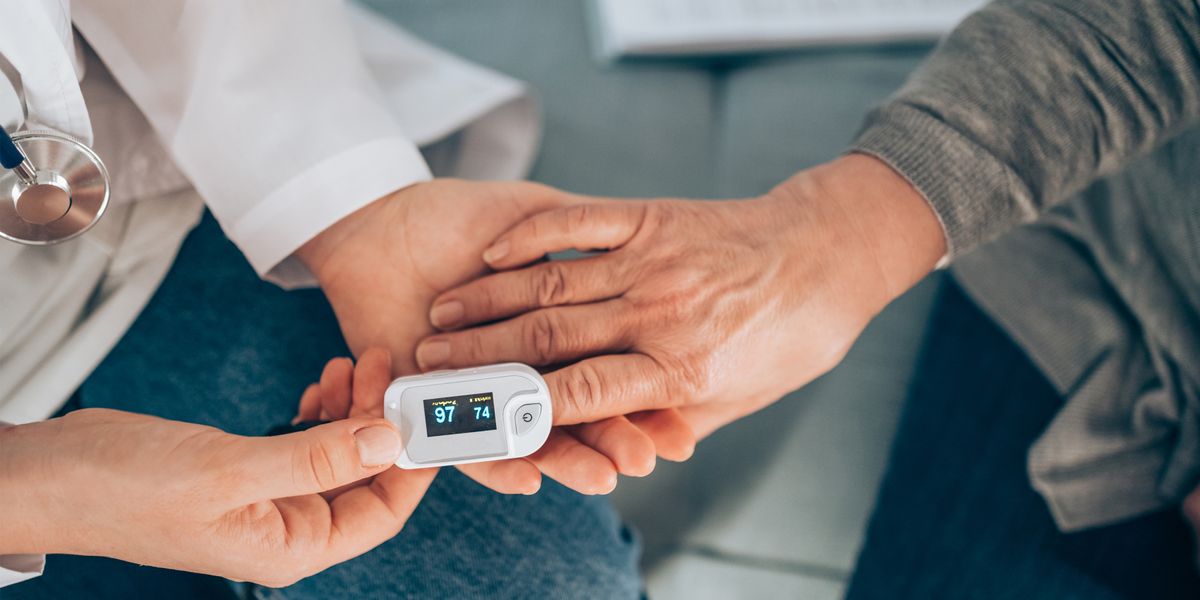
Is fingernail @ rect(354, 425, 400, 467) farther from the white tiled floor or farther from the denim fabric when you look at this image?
the denim fabric

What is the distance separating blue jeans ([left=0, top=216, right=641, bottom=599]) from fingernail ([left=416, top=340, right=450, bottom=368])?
115 mm

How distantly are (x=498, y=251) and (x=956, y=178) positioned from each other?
1.55 ft

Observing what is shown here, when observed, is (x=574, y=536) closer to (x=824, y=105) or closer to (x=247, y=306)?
(x=247, y=306)

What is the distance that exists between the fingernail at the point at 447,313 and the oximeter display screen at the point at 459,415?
5.4 inches

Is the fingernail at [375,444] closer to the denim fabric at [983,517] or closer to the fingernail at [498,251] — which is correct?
the fingernail at [498,251]

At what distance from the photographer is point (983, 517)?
88 centimetres

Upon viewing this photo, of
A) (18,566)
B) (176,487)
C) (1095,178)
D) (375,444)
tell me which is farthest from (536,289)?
(1095,178)

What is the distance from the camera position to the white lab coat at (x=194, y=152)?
73 cm

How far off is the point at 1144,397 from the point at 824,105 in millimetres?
572

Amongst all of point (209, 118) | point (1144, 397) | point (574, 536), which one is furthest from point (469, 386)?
point (1144, 397)

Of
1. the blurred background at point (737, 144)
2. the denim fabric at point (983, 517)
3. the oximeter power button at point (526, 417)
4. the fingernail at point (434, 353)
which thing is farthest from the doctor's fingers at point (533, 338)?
the denim fabric at point (983, 517)

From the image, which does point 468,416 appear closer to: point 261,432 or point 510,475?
point 510,475

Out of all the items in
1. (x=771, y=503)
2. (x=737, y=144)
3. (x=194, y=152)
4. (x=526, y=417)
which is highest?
(x=194, y=152)

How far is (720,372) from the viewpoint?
763mm
